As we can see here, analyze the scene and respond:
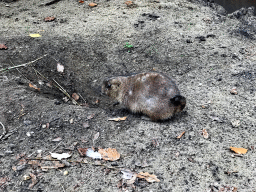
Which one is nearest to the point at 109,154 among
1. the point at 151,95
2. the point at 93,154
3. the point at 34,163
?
the point at 93,154

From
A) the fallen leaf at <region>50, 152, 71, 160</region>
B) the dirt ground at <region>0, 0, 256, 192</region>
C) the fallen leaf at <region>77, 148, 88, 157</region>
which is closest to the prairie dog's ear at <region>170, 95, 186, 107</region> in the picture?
the dirt ground at <region>0, 0, 256, 192</region>

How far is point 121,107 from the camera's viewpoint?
421 centimetres

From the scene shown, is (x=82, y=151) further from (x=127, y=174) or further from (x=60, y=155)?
(x=127, y=174)

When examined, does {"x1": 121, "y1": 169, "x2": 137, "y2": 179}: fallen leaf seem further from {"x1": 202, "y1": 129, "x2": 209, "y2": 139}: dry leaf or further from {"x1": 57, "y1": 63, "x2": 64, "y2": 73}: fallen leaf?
{"x1": 57, "y1": 63, "x2": 64, "y2": 73}: fallen leaf

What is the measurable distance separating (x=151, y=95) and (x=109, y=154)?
3.56ft

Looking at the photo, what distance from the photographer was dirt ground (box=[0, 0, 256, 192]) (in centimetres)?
270

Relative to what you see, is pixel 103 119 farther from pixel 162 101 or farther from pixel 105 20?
pixel 105 20

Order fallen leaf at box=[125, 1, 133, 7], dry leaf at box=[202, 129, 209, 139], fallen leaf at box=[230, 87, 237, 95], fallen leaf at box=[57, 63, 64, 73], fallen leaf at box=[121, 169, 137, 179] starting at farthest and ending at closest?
fallen leaf at box=[125, 1, 133, 7]
fallen leaf at box=[57, 63, 64, 73]
fallen leaf at box=[230, 87, 237, 95]
dry leaf at box=[202, 129, 209, 139]
fallen leaf at box=[121, 169, 137, 179]

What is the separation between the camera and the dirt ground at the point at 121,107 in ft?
8.85

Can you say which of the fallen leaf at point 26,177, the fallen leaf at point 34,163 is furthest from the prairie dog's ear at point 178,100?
the fallen leaf at point 26,177

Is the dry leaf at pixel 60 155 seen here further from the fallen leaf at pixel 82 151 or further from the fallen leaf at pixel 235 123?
the fallen leaf at pixel 235 123

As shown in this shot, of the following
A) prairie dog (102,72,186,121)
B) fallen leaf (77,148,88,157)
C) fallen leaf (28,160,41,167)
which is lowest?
fallen leaf (77,148,88,157)

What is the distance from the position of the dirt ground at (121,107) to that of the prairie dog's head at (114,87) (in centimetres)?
25

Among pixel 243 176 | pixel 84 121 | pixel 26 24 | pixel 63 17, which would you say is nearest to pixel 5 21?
pixel 26 24
